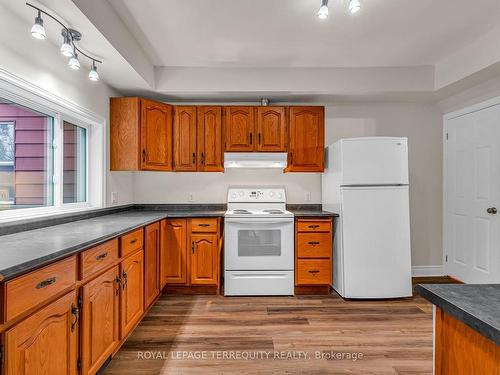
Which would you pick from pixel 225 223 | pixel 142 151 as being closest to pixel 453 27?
pixel 225 223

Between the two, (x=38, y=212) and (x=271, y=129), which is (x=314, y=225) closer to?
(x=271, y=129)

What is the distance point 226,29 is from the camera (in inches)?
98.4

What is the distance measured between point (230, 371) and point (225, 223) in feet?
4.93

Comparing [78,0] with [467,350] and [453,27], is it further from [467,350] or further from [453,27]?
[453,27]

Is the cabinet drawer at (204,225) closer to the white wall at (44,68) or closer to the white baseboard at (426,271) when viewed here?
the white wall at (44,68)

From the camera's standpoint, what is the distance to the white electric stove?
3.14 metres

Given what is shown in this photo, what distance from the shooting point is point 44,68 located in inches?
82.9

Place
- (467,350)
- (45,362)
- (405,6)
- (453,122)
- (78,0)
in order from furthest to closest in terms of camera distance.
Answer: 1. (453,122)
2. (405,6)
3. (78,0)
4. (45,362)
5. (467,350)

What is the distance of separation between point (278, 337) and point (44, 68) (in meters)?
2.61

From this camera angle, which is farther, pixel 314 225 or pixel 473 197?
pixel 473 197

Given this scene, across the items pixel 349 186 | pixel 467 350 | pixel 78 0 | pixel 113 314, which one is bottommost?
pixel 113 314

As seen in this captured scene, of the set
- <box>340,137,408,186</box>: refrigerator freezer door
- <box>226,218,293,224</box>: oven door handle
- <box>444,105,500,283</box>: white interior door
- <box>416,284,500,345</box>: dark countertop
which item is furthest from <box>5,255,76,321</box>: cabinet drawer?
Result: <box>444,105,500,283</box>: white interior door

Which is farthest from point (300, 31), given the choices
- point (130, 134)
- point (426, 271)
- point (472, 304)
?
point (426, 271)

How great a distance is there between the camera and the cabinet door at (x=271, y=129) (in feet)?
11.3
